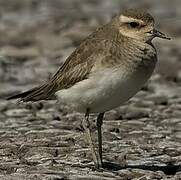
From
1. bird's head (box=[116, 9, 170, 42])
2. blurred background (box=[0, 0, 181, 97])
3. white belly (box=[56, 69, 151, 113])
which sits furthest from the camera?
blurred background (box=[0, 0, 181, 97])

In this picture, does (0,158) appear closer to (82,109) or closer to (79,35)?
(82,109)

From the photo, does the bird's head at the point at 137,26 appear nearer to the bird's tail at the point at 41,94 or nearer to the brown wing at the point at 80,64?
the brown wing at the point at 80,64

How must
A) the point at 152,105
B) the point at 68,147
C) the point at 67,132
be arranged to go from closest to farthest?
the point at 68,147, the point at 67,132, the point at 152,105

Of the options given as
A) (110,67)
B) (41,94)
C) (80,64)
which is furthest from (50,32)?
(110,67)

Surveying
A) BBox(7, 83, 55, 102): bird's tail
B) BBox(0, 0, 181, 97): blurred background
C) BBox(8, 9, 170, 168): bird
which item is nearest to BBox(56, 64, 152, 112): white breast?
BBox(8, 9, 170, 168): bird

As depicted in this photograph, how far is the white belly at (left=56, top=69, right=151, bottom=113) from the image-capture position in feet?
20.7

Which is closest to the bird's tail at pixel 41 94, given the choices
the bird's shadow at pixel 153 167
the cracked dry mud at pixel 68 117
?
the cracked dry mud at pixel 68 117

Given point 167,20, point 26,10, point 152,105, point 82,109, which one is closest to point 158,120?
point 152,105

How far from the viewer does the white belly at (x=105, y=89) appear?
6.32 m

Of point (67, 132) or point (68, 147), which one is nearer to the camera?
point (68, 147)

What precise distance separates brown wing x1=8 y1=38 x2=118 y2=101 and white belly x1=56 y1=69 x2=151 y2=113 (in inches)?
4.8

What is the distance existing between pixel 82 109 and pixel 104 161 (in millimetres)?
681

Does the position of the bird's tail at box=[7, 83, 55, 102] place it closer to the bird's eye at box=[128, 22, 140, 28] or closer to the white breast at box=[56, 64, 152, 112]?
the white breast at box=[56, 64, 152, 112]

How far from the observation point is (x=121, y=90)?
6.33 meters
